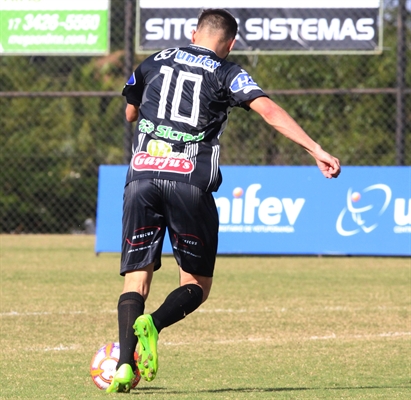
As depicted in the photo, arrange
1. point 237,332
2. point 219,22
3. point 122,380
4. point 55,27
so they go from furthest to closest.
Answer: point 55,27, point 237,332, point 219,22, point 122,380

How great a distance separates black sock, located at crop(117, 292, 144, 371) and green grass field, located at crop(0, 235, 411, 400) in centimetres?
26

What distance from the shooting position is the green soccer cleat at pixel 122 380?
173 inches

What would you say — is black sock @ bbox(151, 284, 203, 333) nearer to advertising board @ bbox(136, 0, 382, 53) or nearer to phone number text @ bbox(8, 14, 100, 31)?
advertising board @ bbox(136, 0, 382, 53)

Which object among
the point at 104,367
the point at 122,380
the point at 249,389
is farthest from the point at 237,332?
the point at 122,380

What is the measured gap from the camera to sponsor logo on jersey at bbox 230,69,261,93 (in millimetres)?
4637

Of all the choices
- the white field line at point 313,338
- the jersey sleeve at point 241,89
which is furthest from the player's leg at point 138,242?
the white field line at point 313,338

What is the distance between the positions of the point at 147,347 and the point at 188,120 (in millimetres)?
1129

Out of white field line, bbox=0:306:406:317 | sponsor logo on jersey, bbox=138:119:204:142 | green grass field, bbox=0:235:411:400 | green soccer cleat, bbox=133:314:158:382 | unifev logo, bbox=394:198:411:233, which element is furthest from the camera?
unifev logo, bbox=394:198:411:233

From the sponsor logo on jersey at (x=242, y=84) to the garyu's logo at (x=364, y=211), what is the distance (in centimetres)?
793

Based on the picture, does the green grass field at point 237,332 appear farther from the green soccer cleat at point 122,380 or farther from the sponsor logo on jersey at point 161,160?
the sponsor logo on jersey at point 161,160

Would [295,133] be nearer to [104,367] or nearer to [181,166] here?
[181,166]

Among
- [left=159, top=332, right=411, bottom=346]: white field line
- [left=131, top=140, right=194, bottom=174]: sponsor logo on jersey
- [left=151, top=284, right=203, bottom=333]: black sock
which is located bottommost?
[left=159, top=332, right=411, bottom=346]: white field line

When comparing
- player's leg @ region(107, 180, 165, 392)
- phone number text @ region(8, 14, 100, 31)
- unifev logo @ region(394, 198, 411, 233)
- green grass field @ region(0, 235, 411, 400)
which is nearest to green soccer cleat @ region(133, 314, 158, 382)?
player's leg @ region(107, 180, 165, 392)

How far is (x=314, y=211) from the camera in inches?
493
